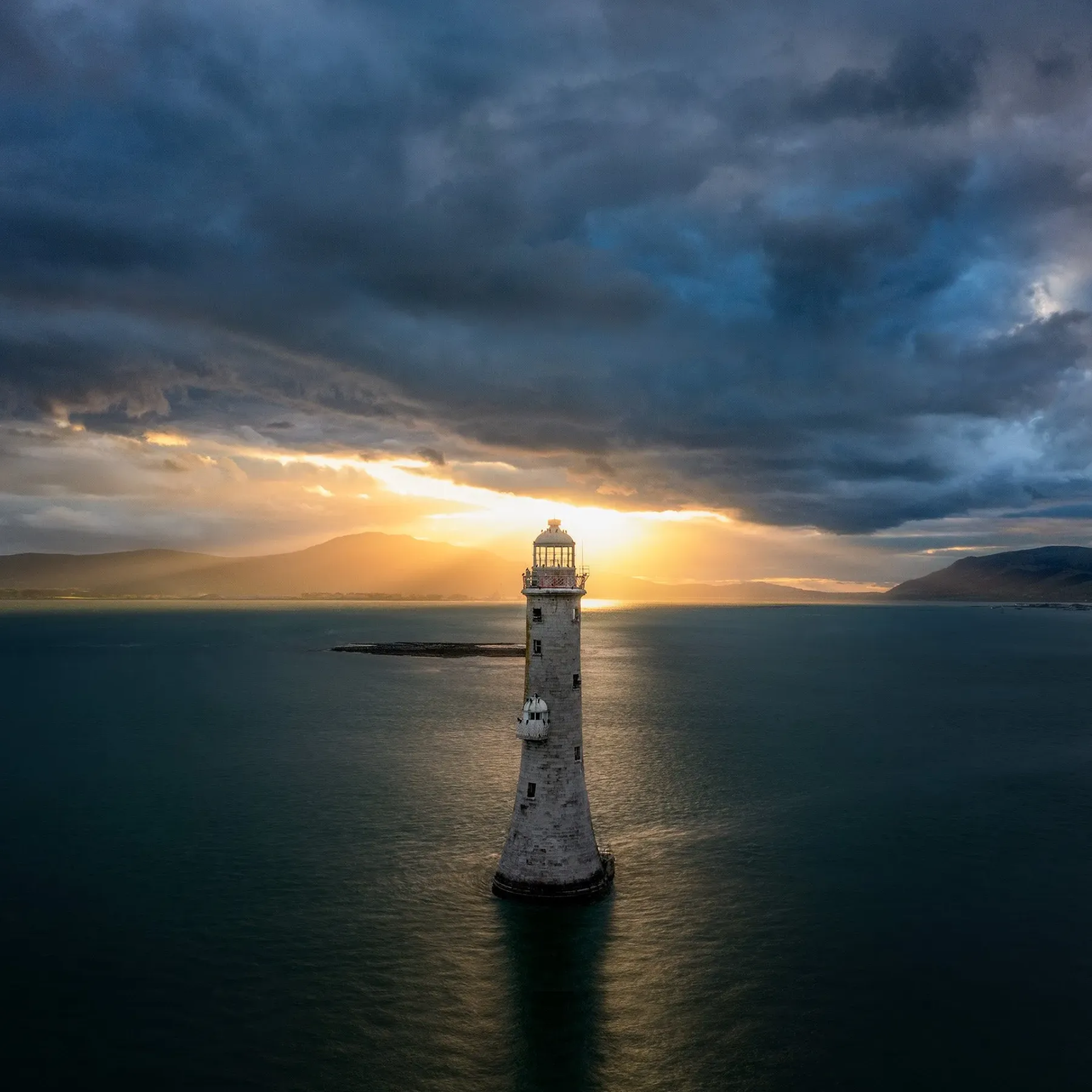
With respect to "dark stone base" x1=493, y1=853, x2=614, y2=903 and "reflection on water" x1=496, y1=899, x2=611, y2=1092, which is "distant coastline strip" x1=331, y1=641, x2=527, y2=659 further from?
"reflection on water" x1=496, y1=899, x2=611, y2=1092

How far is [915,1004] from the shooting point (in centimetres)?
2822

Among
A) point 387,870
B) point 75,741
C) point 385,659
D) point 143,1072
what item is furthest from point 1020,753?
point 385,659

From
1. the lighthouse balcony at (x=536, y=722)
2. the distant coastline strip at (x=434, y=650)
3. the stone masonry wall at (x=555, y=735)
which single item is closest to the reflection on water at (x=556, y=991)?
the stone masonry wall at (x=555, y=735)

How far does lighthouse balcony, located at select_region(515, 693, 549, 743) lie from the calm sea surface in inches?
320

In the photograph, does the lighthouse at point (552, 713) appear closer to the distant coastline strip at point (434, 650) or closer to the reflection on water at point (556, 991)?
the reflection on water at point (556, 991)

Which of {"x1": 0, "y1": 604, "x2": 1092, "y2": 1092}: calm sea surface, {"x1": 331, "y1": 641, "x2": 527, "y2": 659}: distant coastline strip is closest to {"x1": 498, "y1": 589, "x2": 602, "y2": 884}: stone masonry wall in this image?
{"x1": 0, "y1": 604, "x2": 1092, "y2": 1092}: calm sea surface

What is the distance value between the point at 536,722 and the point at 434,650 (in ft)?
471

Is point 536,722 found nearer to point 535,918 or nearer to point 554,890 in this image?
point 554,890

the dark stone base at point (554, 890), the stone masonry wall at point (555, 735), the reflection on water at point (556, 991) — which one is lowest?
the reflection on water at point (556, 991)

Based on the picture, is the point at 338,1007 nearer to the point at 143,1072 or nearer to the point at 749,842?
the point at 143,1072

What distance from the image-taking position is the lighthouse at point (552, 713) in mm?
31875

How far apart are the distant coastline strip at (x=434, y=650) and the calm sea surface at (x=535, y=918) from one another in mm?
88444

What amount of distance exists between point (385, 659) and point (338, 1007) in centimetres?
12889

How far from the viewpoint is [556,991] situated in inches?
1150
